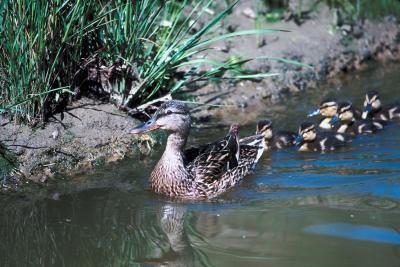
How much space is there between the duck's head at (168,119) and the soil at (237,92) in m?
0.73

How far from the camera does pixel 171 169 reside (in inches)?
261

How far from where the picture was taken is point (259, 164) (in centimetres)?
752

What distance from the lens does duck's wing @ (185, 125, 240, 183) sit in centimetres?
671

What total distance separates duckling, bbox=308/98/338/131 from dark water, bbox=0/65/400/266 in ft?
2.71

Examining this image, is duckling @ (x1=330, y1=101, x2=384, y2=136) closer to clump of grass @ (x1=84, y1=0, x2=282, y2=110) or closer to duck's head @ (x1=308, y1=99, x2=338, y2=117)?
duck's head @ (x1=308, y1=99, x2=338, y2=117)

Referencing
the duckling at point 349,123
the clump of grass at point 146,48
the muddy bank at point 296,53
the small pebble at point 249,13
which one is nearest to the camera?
the clump of grass at point 146,48

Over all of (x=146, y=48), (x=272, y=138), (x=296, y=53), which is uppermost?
(x=296, y=53)

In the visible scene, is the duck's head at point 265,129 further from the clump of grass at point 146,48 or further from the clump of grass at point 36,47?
the clump of grass at point 36,47

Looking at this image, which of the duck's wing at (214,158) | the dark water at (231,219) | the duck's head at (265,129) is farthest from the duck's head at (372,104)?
the duck's wing at (214,158)

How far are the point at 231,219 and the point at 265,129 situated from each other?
1.92 meters

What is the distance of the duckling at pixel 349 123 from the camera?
8008mm

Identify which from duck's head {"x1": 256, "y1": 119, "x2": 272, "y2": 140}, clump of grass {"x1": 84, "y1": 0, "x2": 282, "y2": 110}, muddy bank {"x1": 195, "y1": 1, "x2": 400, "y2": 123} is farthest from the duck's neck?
muddy bank {"x1": 195, "y1": 1, "x2": 400, "y2": 123}

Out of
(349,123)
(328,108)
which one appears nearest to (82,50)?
(328,108)

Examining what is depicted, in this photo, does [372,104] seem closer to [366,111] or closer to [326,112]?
[366,111]
